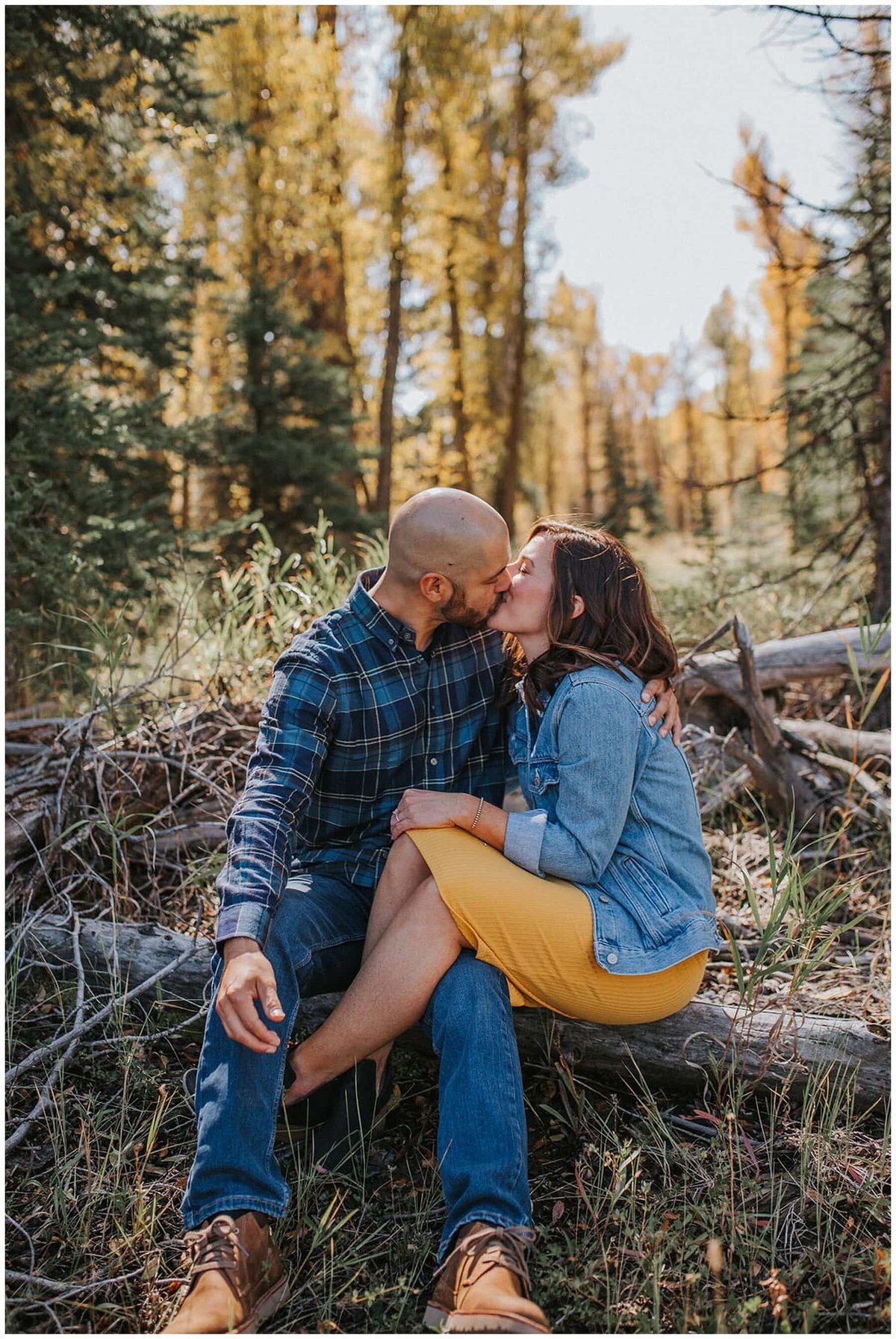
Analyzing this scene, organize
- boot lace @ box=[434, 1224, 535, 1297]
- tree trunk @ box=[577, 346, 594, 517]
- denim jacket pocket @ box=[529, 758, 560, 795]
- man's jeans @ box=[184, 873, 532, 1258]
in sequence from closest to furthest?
boot lace @ box=[434, 1224, 535, 1297], man's jeans @ box=[184, 873, 532, 1258], denim jacket pocket @ box=[529, 758, 560, 795], tree trunk @ box=[577, 346, 594, 517]

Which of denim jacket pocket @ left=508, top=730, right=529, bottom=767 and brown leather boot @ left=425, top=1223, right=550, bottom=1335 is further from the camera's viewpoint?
denim jacket pocket @ left=508, top=730, right=529, bottom=767

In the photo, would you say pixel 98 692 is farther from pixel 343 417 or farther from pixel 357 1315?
pixel 343 417

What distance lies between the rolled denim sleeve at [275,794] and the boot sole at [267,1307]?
633 mm

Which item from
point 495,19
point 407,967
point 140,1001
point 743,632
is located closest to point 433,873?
point 407,967

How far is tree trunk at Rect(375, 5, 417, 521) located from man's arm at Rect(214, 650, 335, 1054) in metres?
8.78

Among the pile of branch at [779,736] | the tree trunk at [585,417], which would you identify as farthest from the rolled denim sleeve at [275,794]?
the tree trunk at [585,417]

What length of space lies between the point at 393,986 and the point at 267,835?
0.44m

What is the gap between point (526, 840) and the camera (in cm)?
201

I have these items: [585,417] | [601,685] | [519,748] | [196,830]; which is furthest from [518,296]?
[585,417]

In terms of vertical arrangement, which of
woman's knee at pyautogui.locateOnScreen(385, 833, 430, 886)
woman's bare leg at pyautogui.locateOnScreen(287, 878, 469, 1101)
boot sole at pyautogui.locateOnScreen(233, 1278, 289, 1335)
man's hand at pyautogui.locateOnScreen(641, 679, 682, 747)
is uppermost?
man's hand at pyautogui.locateOnScreen(641, 679, 682, 747)

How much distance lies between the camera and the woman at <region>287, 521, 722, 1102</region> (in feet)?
6.34

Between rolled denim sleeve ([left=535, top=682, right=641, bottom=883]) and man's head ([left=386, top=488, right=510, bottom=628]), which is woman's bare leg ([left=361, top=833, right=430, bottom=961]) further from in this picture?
man's head ([left=386, top=488, right=510, bottom=628])

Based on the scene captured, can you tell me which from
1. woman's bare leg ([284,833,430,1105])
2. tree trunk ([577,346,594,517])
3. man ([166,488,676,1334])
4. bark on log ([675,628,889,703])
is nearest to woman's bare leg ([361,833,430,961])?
woman's bare leg ([284,833,430,1105])

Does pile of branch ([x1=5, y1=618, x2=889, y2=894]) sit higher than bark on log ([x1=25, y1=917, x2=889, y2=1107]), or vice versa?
pile of branch ([x1=5, y1=618, x2=889, y2=894])
